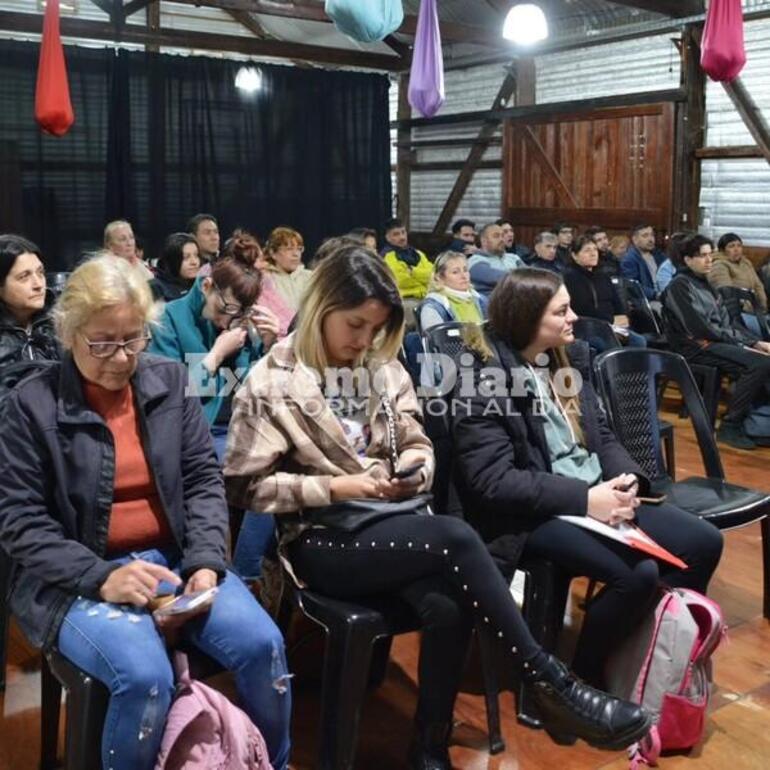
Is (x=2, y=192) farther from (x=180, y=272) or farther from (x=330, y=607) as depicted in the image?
(x=330, y=607)

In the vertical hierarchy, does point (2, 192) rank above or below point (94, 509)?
above

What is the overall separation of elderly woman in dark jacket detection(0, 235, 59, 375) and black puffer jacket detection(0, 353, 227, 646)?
2.48 feet

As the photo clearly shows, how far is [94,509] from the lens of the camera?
1.76 m

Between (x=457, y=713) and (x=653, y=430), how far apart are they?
44.5 inches

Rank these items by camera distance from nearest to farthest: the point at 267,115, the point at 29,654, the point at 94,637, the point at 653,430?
the point at 94,637 → the point at 29,654 → the point at 653,430 → the point at 267,115

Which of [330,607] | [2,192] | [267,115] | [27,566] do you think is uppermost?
[267,115]

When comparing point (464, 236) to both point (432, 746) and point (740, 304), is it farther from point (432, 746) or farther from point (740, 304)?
point (432, 746)

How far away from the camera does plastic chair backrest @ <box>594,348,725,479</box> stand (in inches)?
112

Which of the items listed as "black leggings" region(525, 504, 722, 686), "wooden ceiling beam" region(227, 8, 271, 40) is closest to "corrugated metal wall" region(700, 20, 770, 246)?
"wooden ceiling beam" region(227, 8, 271, 40)

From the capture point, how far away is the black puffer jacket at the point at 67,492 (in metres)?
1.68

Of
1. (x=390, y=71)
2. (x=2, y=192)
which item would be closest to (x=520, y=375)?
(x=2, y=192)

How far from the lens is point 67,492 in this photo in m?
1.74

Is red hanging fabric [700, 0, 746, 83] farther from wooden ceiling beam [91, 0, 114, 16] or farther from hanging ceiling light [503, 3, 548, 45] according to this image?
wooden ceiling beam [91, 0, 114, 16]

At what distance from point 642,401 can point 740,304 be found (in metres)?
3.36
